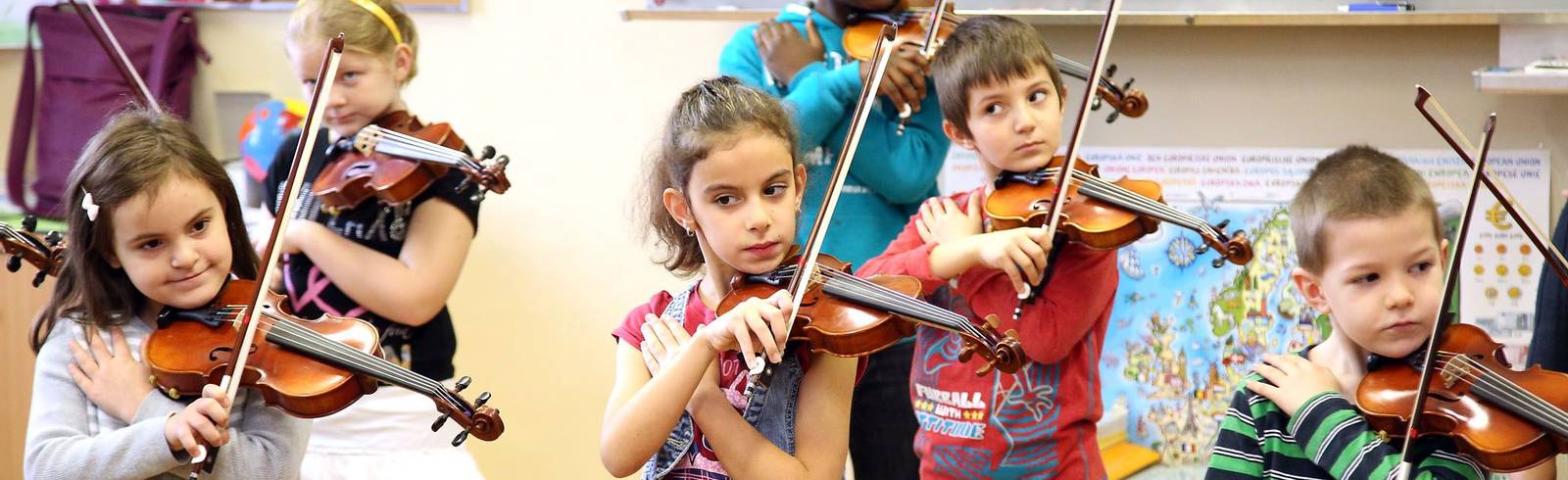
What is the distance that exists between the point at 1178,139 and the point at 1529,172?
665mm

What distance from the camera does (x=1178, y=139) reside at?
2.96 metres

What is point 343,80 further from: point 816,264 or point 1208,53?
point 1208,53

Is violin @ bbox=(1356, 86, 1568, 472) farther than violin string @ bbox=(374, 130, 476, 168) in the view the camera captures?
No

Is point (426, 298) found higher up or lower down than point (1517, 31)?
lower down

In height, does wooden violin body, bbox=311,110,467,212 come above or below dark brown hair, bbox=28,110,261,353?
above

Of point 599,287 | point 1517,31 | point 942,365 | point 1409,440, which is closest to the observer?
point 1409,440

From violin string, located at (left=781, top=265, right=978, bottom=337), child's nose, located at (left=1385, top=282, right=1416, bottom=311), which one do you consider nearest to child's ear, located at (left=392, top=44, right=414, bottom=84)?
violin string, located at (left=781, top=265, right=978, bottom=337)

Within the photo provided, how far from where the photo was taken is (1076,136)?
1672mm

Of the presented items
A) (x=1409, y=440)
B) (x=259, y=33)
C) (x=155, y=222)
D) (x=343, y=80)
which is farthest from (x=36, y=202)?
(x=1409, y=440)

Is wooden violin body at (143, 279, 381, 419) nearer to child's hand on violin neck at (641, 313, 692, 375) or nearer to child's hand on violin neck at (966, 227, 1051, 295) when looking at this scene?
child's hand on violin neck at (641, 313, 692, 375)

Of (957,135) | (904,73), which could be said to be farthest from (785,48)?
(957,135)

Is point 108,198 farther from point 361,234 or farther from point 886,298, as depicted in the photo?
point 886,298

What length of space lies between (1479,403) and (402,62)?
1556mm

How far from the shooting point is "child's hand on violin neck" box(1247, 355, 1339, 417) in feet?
4.87
